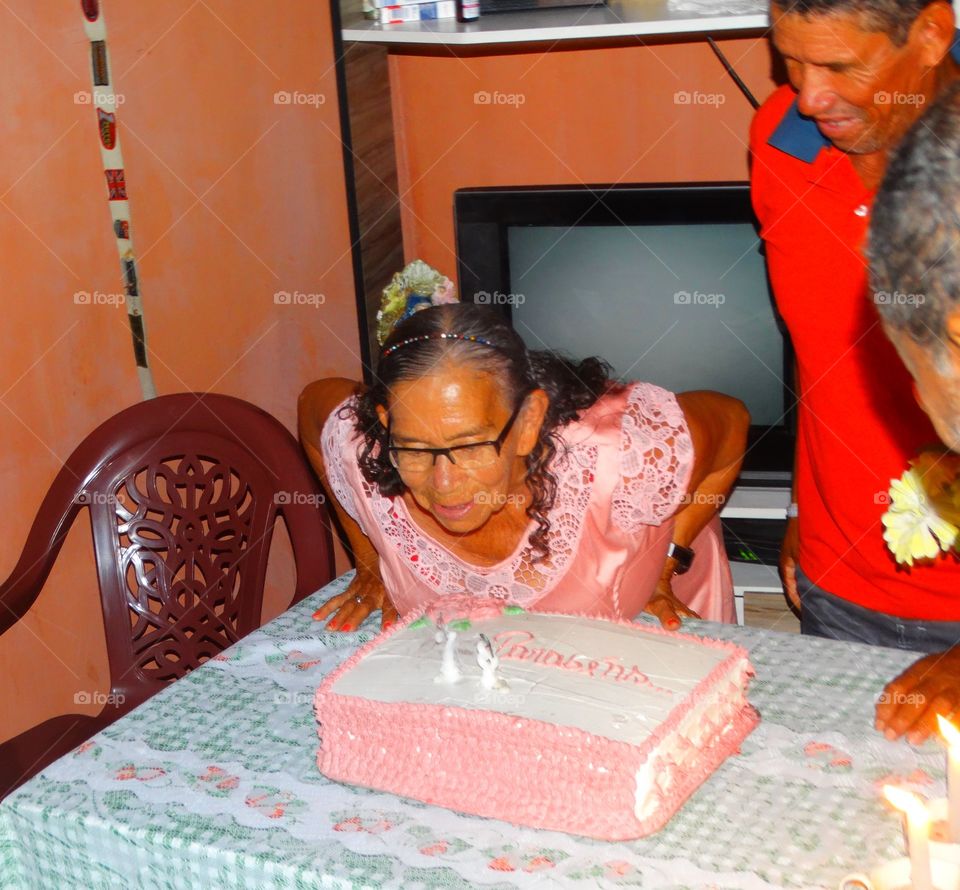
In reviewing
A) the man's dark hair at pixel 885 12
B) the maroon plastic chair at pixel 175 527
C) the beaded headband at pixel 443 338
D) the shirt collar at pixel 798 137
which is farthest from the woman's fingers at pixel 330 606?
the man's dark hair at pixel 885 12

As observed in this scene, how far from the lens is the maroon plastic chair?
8.08 ft

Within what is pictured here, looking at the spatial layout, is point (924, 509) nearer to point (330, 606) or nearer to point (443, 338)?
point (443, 338)

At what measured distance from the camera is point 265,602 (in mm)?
3219

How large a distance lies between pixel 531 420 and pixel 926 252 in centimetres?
115

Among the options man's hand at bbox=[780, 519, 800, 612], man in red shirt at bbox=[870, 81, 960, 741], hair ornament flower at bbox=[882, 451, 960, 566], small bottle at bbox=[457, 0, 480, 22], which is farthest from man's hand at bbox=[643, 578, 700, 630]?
small bottle at bbox=[457, 0, 480, 22]

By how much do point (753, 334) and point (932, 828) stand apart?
4.67 ft

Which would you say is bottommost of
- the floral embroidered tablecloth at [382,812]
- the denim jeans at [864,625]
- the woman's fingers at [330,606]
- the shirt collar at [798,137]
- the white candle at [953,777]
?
the denim jeans at [864,625]

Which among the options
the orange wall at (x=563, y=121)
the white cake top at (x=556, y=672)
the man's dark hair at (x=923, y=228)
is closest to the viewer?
the man's dark hair at (x=923, y=228)

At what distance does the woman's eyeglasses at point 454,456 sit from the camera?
6.32 ft

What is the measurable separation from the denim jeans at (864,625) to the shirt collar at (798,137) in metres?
0.73

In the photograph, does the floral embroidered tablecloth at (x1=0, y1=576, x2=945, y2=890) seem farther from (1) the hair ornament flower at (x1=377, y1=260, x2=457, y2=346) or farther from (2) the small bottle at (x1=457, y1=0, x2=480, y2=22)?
(2) the small bottle at (x1=457, y1=0, x2=480, y2=22)

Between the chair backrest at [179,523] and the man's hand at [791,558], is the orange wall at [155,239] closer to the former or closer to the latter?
the chair backrest at [179,523]

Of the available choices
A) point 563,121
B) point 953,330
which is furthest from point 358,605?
point 563,121

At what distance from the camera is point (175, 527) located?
2.69 meters
